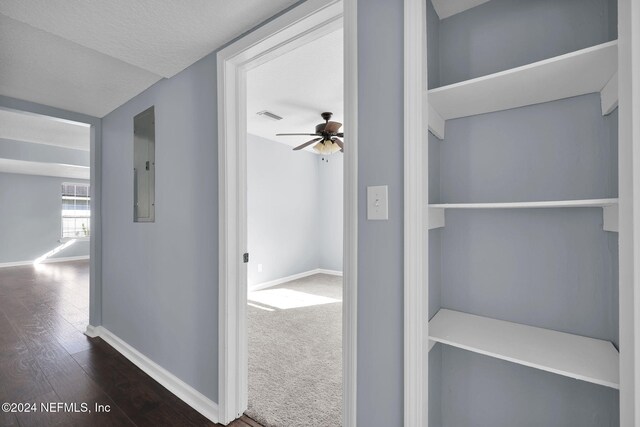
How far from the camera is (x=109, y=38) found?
1672 millimetres

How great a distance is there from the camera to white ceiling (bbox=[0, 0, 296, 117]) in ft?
4.73

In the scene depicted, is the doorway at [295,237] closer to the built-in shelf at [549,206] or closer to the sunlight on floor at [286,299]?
the sunlight on floor at [286,299]

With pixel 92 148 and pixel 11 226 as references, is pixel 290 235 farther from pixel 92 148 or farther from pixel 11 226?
pixel 11 226

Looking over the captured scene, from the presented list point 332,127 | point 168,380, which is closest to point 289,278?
point 332,127

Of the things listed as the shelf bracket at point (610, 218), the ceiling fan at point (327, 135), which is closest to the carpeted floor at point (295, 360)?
the shelf bracket at point (610, 218)

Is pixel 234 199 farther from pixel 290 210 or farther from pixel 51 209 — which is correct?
pixel 51 209

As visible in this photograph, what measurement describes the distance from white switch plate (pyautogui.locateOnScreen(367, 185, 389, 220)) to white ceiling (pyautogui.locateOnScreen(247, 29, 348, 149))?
1479 millimetres

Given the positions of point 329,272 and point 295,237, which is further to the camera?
point 329,272

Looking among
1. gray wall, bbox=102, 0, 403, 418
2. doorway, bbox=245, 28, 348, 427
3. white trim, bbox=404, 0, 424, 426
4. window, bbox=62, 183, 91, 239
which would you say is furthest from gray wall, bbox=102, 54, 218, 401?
window, bbox=62, 183, 91, 239

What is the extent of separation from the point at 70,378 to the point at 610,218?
3.34m

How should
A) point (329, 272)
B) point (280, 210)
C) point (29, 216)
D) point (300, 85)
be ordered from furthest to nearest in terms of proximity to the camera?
1. point (29, 216)
2. point (329, 272)
3. point (280, 210)
4. point (300, 85)

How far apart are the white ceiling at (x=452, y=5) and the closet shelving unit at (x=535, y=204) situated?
446 mm

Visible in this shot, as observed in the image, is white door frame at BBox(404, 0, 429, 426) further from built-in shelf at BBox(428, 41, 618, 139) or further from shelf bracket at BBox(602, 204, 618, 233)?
shelf bracket at BBox(602, 204, 618, 233)

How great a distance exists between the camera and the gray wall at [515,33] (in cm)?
103
